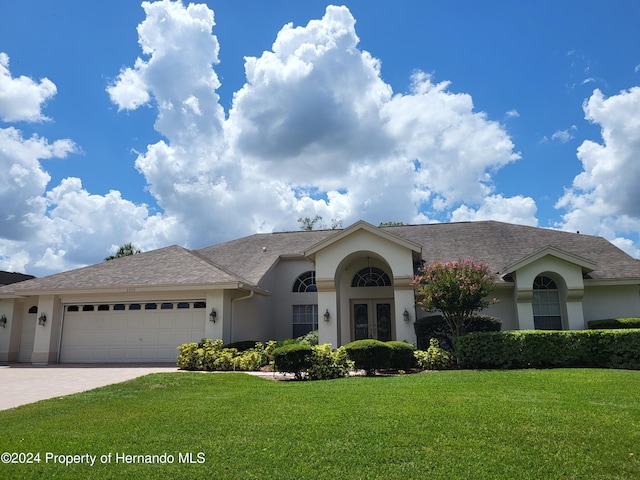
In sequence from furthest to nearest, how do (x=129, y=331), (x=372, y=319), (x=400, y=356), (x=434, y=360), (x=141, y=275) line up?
(x=372, y=319)
(x=141, y=275)
(x=129, y=331)
(x=434, y=360)
(x=400, y=356)

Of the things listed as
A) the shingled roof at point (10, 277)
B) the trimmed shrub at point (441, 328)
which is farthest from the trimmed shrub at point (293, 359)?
the shingled roof at point (10, 277)

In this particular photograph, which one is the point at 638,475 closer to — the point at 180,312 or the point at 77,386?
the point at 77,386

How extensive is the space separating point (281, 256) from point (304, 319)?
3.33 metres

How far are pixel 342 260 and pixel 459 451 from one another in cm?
1340

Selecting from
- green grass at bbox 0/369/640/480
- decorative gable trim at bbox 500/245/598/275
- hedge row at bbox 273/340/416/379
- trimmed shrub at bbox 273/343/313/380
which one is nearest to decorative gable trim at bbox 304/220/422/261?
decorative gable trim at bbox 500/245/598/275

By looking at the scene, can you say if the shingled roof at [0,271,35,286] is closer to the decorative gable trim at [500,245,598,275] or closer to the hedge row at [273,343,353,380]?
the hedge row at [273,343,353,380]

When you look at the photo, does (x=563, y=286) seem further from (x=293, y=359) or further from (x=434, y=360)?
(x=293, y=359)

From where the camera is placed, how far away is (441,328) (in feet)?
56.7

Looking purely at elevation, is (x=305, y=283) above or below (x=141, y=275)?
below

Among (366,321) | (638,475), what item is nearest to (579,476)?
(638,475)

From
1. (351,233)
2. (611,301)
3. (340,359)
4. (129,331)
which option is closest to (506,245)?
(611,301)

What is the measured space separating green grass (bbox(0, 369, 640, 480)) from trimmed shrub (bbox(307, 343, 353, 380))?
2492 mm

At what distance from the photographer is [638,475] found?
196 inches

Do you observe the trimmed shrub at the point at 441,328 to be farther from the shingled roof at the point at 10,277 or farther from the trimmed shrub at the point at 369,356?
the shingled roof at the point at 10,277
